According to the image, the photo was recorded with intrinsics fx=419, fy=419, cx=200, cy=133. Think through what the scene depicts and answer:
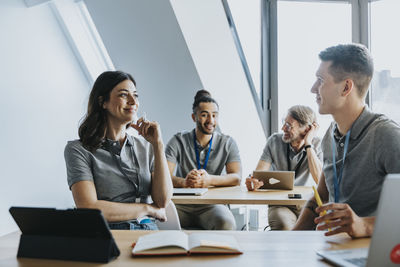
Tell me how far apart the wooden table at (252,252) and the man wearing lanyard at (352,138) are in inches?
13.5

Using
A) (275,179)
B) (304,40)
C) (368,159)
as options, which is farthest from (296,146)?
(304,40)

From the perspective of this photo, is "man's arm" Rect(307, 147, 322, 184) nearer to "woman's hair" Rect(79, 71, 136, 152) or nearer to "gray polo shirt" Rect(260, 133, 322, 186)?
"gray polo shirt" Rect(260, 133, 322, 186)

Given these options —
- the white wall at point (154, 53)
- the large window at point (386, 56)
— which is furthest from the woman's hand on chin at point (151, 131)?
the large window at point (386, 56)

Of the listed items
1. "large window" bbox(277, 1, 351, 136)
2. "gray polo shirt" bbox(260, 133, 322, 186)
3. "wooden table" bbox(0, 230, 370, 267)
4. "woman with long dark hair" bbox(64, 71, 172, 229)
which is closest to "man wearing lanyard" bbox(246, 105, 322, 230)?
"gray polo shirt" bbox(260, 133, 322, 186)

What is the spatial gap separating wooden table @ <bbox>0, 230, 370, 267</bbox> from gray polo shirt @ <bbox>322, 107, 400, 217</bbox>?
1.30 feet

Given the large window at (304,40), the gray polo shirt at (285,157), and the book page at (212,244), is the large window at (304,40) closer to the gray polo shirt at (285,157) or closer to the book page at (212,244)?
the gray polo shirt at (285,157)

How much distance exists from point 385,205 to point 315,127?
9.06ft

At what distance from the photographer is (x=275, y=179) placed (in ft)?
10.7

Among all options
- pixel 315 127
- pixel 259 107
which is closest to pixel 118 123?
pixel 315 127

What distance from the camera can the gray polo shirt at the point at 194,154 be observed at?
377 centimetres

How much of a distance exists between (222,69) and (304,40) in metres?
1.15

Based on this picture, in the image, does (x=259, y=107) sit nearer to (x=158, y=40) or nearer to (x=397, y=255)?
(x=158, y=40)

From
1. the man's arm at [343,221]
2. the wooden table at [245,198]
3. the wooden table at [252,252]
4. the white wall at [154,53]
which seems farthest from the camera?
the white wall at [154,53]

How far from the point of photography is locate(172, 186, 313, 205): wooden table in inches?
110
